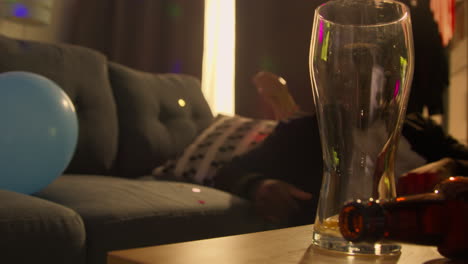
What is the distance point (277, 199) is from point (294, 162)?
4.7 inches

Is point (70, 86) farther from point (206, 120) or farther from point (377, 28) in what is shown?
point (377, 28)

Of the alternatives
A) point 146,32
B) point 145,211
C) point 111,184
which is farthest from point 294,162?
point 146,32

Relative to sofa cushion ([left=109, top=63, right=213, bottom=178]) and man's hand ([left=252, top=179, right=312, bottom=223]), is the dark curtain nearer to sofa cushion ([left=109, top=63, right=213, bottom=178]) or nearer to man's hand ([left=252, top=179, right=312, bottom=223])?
sofa cushion ([left=109, top=63, right=213, bottom=178])

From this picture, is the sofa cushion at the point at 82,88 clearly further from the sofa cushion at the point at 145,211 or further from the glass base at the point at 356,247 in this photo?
the glass base at the point at 356,247

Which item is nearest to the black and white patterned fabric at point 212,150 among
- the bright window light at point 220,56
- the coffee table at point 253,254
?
the coffee table at point 253,254

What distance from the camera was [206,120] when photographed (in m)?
2.17

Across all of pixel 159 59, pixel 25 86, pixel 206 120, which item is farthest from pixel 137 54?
pixel 25 86

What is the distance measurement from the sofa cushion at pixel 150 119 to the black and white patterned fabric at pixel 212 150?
2.9 inches

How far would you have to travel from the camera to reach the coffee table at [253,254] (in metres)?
0.43

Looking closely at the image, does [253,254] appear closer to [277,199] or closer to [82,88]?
[277,199]

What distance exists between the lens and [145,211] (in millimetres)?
1245

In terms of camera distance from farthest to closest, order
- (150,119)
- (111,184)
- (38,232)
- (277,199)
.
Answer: (150,119) → (111,184) → (277,199) → (38,232)

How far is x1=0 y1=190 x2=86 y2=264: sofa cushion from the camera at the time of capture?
0.93m

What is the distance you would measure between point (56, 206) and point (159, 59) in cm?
269
